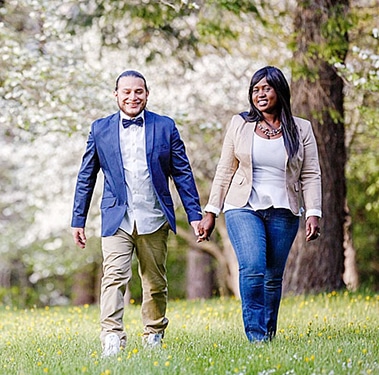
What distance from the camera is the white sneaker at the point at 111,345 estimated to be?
5.81 m

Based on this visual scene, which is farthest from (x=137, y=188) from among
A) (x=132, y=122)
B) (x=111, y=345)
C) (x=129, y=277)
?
(x=111, y=345)

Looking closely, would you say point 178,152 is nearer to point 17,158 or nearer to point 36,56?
point 36,56

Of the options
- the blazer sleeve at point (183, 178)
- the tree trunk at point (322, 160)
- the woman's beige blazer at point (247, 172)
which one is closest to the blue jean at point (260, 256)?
the woman's beige blazer at point (247, 172)

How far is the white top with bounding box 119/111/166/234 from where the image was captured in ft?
20.2

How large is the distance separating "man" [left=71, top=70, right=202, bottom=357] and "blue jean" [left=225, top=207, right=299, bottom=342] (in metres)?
0.38

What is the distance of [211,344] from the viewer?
6.40m

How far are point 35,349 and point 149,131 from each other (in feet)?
6.41

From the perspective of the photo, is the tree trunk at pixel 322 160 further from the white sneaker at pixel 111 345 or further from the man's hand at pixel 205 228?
the white sneaker at pixel 111 345

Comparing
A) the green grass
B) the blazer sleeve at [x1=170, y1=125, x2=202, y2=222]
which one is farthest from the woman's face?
the green grass

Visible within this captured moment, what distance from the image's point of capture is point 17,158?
59.5 feet

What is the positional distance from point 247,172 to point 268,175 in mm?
165

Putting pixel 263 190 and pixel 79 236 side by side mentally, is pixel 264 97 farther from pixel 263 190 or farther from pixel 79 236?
pixel 79 236

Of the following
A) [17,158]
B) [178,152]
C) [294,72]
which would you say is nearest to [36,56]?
[294,72]

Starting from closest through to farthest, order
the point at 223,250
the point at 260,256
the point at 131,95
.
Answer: the point at 260,256, the point at 131,95, the point at 223,250
